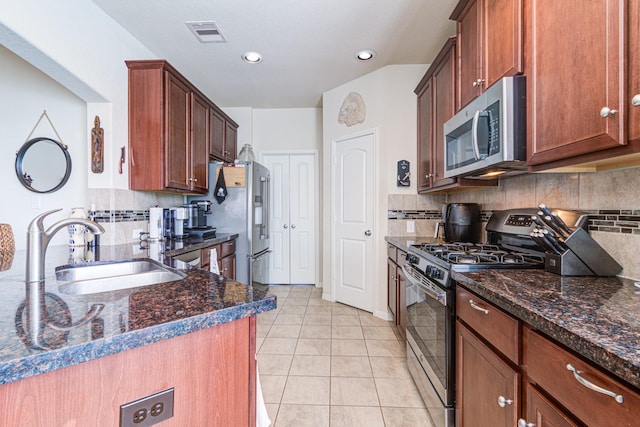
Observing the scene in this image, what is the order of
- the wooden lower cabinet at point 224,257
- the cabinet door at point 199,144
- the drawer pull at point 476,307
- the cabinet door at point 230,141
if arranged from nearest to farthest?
the drawer pull at point 476,307, the wooden lower cabinet at point 224,257, the cabinet door at point 199,144, the cabinet door at point 230,141

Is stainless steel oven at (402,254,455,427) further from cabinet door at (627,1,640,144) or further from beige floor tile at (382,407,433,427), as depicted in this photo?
cabinet door at (627,1,640,144)

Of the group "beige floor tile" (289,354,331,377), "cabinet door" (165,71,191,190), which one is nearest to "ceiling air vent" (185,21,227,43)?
"cabinet door" (165,71,191,190)

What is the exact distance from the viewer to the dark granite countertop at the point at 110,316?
0.52 m

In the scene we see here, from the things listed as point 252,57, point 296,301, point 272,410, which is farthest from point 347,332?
point 252,57

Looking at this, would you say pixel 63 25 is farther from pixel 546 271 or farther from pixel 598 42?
pixel 546 271

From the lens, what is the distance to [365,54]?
274 centimetres

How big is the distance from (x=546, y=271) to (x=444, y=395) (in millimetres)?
745

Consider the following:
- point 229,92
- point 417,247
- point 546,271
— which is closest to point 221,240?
point 417,247

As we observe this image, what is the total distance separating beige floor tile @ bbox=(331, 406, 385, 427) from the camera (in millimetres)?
1565

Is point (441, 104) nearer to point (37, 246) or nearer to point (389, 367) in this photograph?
point (389, 367)

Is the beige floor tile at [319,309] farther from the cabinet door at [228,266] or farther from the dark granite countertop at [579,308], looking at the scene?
the dark granite countertop at [579,308]

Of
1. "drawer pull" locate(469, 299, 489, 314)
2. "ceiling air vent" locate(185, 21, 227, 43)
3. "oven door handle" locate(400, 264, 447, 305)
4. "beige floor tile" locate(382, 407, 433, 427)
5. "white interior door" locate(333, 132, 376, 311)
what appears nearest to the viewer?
"drawer pull" locate(469, 299, 489, 314)

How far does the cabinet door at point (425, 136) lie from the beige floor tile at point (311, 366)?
1714 mm

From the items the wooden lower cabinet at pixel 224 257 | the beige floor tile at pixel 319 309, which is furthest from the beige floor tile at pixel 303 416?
the beige floor tile at pixel 319 309
